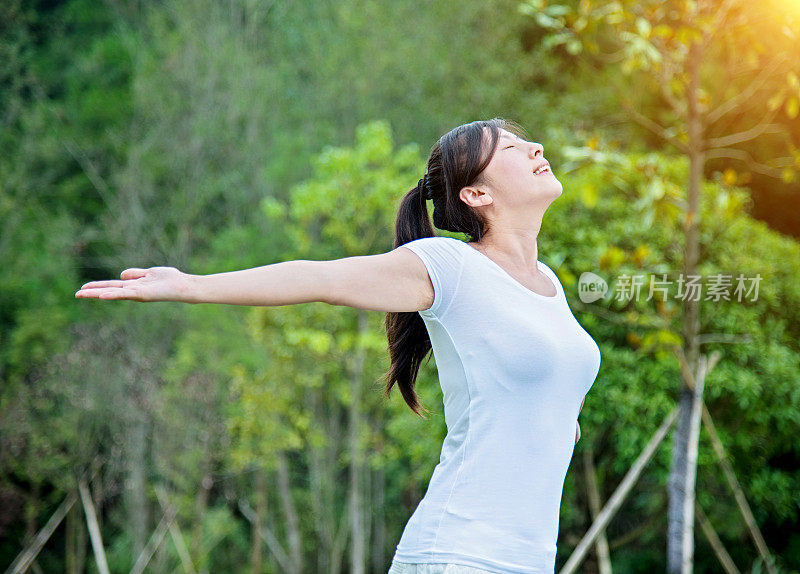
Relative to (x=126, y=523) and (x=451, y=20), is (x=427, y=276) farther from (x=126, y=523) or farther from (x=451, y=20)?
(x=126, y=523)

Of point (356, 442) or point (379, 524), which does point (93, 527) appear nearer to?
point (356, 442)

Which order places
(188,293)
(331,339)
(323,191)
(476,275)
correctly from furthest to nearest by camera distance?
(331,339), (323,191), (476,275), (188,293)

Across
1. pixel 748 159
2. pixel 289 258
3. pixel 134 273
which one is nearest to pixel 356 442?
pixel 289 258

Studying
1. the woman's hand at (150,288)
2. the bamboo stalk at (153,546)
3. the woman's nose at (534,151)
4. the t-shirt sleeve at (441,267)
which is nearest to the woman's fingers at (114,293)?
the woman's hand at (150,288)

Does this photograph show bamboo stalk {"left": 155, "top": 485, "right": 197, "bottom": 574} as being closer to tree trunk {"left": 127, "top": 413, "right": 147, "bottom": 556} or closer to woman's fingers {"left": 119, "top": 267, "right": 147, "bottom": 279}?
tree trunk {"left": 127, "top": 413, "right": 147, "bottom": 556}

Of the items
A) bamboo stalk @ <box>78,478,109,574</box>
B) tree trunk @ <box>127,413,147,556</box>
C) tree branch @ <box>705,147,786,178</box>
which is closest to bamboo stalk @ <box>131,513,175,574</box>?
bamboo stalk @ <box>78,478,109,574</box>

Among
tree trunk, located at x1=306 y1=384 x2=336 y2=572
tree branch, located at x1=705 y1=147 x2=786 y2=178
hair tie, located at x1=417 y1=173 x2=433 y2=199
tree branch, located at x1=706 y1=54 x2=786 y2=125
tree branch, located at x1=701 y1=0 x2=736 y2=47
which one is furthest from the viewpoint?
tree trunk, located at x1=306 y1=384 x2=336 y2=572

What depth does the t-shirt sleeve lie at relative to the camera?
1.06 meters

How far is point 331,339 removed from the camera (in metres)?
6.33

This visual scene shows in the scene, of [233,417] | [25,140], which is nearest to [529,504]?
[233,417]

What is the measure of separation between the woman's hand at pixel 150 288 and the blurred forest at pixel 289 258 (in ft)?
10.5

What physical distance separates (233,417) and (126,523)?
199 cm

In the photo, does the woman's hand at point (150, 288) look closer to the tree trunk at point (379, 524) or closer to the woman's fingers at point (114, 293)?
the woman's fingers at point (114, 293)

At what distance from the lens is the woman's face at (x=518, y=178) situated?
46.1 inches
